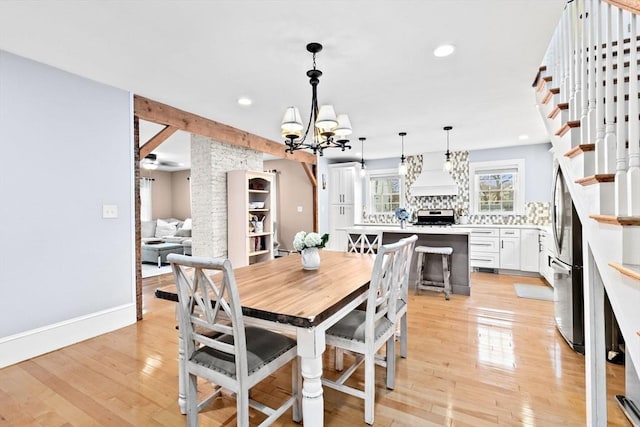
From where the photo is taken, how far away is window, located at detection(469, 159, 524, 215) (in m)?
5.71

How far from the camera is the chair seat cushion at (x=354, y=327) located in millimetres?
1771

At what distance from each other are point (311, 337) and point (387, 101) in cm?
294

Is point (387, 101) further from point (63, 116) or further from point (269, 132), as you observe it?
point (63, 116)

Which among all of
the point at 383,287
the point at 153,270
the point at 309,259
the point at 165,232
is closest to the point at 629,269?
the point at 383,287

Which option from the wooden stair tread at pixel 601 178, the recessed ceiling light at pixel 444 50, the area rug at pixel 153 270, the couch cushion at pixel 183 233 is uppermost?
the recessed ceiling light at pixel 444 50

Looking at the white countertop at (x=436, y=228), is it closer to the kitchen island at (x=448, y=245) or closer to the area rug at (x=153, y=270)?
the kitchen island at (x=448, y=245)

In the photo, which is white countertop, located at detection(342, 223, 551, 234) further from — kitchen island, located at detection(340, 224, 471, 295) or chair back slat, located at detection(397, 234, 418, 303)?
chair back slat, located at detection(397, 234, 418, 303)

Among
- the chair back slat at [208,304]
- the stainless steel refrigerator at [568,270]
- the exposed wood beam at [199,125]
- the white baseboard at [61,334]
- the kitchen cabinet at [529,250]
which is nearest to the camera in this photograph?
the chair back slat at [208,304]

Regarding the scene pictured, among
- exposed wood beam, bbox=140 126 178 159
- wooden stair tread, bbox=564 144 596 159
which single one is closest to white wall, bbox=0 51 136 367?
exposed wood beam, bbox=140 126 178 159

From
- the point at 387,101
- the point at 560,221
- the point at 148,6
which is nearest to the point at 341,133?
the point at 387,101

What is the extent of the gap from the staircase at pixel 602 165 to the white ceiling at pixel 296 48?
1.41 ft

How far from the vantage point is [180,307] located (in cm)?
154

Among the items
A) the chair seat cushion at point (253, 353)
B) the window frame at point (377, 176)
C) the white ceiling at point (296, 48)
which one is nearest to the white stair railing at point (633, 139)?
the white ceiling at point (296, 48)

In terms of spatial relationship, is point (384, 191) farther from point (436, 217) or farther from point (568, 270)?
point (568, 270)
